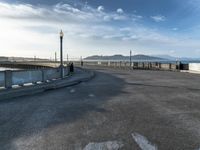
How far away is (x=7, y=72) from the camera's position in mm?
11898

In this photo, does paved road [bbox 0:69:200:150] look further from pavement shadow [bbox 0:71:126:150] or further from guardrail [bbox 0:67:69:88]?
guardrail [bbox 0:67:69:88]

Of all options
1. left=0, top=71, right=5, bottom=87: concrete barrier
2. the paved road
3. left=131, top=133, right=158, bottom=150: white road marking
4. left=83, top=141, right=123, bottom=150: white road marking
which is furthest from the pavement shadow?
left=0, top=71, right=5, bottom=87: concrete barrier

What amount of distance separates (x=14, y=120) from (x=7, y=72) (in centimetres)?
Result: 638

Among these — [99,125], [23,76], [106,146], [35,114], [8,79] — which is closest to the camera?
[106,146]

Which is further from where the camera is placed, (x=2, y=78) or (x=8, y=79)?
(x=8, y=79)

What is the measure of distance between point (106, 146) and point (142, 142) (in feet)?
2.83

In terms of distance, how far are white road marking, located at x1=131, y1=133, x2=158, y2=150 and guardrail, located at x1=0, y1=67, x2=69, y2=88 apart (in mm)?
9229

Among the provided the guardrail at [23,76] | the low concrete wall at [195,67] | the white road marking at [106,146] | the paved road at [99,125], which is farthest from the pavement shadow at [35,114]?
the low concrete wall at [195,67]

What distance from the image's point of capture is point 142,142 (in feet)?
15.5

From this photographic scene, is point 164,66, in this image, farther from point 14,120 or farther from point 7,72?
point 14,120

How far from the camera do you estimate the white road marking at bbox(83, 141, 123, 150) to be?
4445 mm

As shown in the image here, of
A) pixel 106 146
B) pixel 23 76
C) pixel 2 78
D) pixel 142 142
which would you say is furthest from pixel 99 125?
pixel 23 76

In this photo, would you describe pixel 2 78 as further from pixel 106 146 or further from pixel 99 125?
pixel 106 146

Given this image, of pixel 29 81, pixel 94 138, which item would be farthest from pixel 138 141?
pixel 29 81
